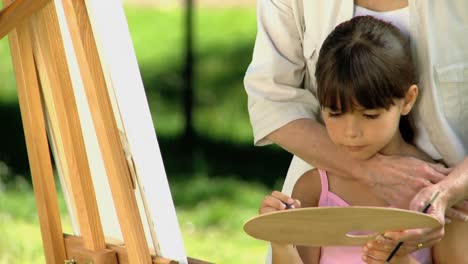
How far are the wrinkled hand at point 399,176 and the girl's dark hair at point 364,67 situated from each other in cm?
16

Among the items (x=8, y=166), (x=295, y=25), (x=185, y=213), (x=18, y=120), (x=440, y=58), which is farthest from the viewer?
(x=18, y=120)

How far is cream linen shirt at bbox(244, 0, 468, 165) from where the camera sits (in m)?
2.49

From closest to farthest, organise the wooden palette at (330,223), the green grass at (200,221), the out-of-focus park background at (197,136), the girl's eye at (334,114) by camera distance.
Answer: the wooden palette at (330,223), the girl's eye at (334,114), the green grass at (200,221), the out-of-focus park background at (197,136)

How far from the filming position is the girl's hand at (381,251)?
2324 mm

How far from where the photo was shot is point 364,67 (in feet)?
7.87

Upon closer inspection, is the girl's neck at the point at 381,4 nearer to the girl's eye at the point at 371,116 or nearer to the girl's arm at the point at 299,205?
the girl's eye at the point at 371,116

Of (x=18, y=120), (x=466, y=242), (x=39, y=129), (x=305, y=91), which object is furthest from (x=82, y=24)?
(x=18, y=120)

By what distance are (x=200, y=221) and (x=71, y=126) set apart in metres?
2.70

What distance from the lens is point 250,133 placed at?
20.2ft

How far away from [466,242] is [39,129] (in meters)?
1.03

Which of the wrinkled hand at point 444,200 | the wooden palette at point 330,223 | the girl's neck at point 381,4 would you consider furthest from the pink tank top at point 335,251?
the girl's neck at point 381,4

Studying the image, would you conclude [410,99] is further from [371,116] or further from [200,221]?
[200,221]

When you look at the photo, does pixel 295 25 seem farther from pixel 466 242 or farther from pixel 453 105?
pixel 466 242

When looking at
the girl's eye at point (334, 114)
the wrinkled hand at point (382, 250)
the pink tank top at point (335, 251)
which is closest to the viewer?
the wrinkled hand at point (382, 250)
